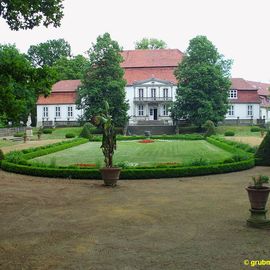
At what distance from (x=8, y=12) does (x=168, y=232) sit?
6825mm

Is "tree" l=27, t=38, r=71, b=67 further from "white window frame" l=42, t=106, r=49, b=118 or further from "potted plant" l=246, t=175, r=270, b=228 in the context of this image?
"potted plant" l=246, t=175, r=270, b=228

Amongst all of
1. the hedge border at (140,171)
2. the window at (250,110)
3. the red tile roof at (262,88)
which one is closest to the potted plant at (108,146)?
the hedge border at (140,171)

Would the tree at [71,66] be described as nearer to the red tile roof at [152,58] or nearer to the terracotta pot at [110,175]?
the red tile roof at [152,58]

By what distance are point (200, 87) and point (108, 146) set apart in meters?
36.1

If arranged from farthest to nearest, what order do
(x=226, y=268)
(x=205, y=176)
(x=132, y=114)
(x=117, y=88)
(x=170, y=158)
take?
1. (x=132, y=114)
2. (x=117, y=88)
3. (x=170, y=158)
4. (x=205, y=176)
5. (x=226, y=268)

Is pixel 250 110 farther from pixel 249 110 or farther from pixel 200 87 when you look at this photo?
pixel 200 87

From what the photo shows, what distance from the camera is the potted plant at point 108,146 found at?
14250 millimetres

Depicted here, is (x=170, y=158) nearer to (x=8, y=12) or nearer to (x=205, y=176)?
(x=205, y=176)

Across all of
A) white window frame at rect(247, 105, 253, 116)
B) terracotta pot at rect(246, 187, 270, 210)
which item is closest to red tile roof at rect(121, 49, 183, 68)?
white window frame at rect(247, 105, 253, 116)

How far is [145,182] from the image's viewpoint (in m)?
15.4

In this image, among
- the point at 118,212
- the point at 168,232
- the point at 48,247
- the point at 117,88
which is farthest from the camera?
the point at 117,88

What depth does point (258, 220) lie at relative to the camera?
327 inches

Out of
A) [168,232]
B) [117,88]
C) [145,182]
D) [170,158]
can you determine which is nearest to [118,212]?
[168,232]

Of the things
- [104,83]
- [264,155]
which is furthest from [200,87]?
[264,155]
